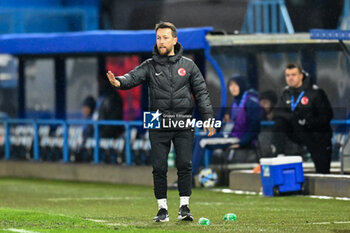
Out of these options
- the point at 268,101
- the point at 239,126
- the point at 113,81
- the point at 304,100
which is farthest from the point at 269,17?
the point at 113,81

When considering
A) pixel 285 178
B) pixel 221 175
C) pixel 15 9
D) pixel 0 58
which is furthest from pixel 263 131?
pixel 15 9

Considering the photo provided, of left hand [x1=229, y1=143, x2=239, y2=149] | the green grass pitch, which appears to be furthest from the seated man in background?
the green grass pitch

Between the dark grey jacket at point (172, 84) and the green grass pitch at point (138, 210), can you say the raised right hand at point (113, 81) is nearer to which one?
the dark grey jacket at point (172, 84)

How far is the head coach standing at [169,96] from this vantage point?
41.4ft

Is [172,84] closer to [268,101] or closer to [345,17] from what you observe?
[268,101]

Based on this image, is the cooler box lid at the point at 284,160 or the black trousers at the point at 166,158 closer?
the black trousers at the point at 166,158

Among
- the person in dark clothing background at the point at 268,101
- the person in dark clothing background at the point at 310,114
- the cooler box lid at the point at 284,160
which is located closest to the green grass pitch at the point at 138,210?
the cooler box lid at the point at 284,160

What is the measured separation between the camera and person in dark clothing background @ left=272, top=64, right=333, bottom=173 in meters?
18.1

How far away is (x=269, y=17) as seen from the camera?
88.9 feet

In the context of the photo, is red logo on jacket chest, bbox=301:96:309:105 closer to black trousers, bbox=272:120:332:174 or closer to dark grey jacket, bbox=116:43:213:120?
black trousers, bbox=272:120:332:174

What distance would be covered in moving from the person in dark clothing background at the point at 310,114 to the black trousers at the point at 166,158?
5.73 meters

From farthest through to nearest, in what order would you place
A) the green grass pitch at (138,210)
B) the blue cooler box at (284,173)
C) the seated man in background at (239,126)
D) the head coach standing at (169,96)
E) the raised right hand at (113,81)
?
the seated man in background at (239,126)
the blue cooler box at (284,173)
the head coach standing at (169,96)
the raised right hand at (113,81)
the green grass pitch at (138,210)

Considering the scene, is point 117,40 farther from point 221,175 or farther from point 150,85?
point 150,85

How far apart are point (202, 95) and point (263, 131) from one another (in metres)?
7.02
